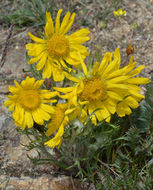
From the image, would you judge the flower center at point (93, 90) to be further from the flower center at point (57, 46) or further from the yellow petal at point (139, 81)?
the flower center at point (57, 46)

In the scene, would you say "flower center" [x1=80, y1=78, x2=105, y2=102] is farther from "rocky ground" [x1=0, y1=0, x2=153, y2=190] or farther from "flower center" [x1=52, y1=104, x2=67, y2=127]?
"rocky ground" [x1=0, y1=0, x2=153, y2=190]

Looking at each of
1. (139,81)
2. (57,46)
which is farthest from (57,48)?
(139,81)

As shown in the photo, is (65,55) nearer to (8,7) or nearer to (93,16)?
(93,16)

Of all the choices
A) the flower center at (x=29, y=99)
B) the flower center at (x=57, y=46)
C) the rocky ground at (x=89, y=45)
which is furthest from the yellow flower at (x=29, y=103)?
the rocky ground at (x=89, y=45)

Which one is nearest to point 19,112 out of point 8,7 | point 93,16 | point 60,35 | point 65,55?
point 65,55

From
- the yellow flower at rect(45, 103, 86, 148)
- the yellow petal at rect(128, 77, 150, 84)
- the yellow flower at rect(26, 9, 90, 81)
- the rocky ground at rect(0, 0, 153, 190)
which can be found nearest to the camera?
the yellow flower at rect(45, 103, 86, 148)

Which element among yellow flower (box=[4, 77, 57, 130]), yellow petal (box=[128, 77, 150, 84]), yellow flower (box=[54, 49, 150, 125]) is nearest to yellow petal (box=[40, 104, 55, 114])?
yellow flower (box=[4, 77, 57, 130])

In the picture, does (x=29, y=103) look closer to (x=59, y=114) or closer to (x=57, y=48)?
(x=59, y=114)
